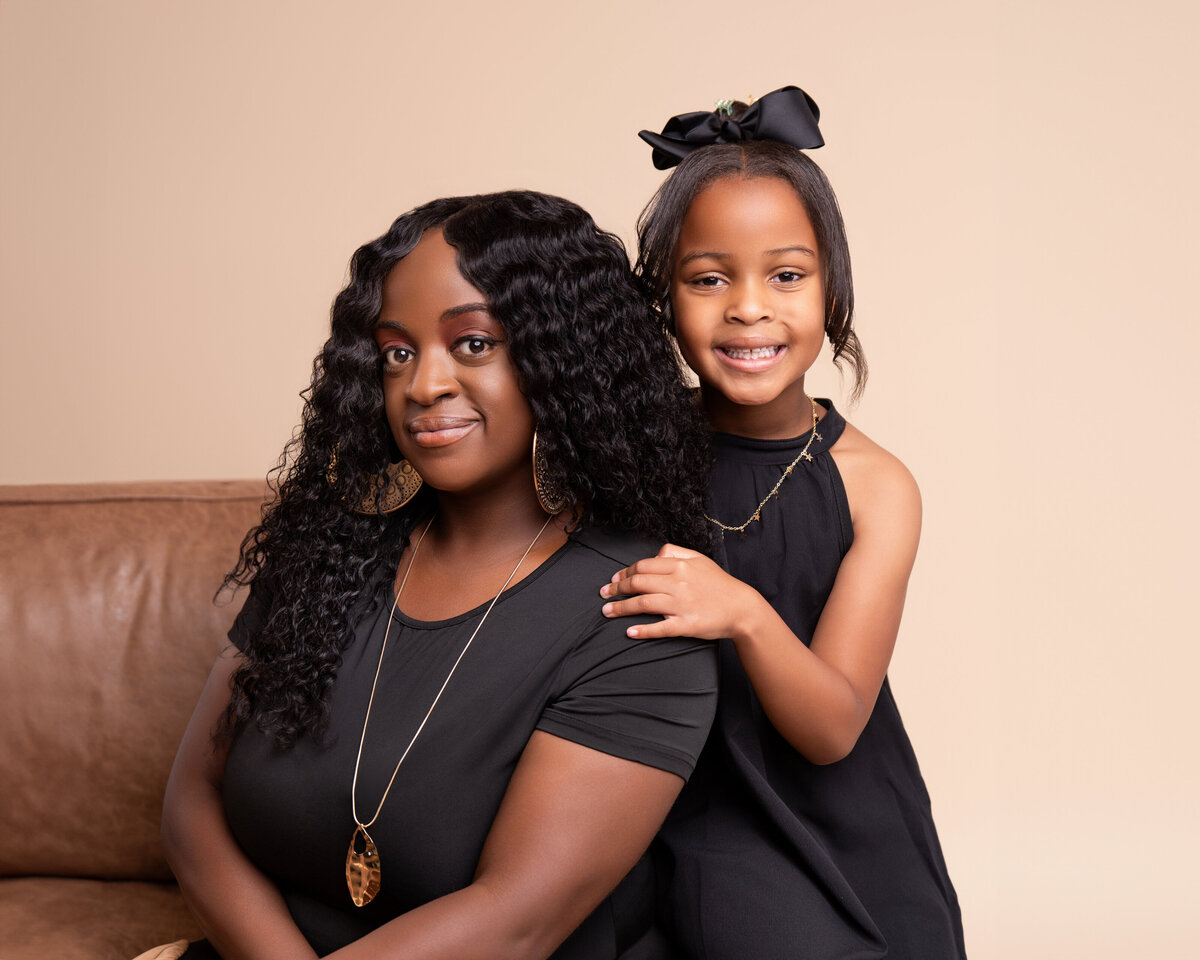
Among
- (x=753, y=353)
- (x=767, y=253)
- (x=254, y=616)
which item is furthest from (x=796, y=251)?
(x=254, y=616)

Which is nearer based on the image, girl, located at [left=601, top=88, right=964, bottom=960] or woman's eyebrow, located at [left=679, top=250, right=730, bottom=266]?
girl, located at [left=601, top=88, right=964, bottom=960]

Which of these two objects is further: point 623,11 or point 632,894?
point 623,11

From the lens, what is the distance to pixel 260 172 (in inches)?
151

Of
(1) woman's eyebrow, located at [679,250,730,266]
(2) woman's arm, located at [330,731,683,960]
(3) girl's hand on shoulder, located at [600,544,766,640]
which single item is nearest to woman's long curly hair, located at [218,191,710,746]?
(3) girl's hand on shoulder, located at [600,544,766,640]

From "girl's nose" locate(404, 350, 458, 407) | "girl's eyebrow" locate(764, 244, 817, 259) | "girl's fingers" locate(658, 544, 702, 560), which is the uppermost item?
"girl's eyebrow" locate(764, 244, 817, 259)

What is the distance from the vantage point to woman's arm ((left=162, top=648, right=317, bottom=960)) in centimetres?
179

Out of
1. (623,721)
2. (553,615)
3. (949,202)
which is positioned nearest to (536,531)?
(553,615)

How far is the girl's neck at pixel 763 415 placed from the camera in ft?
7.21

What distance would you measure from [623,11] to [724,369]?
194 cm

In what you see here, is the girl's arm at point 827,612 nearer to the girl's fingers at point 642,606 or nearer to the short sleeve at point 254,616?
the girl's fingers at point 642,606

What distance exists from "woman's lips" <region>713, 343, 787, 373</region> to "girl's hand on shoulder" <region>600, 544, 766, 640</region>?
1.36 ft

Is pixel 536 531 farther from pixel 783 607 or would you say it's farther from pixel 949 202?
pixel 949 202

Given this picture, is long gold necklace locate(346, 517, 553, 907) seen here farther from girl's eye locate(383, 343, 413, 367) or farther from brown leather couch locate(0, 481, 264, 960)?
brown leather couch locate(0, 481, 264, 960)

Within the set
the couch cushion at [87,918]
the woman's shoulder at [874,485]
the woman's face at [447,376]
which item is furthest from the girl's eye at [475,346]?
the couch cushion at [87,918]
